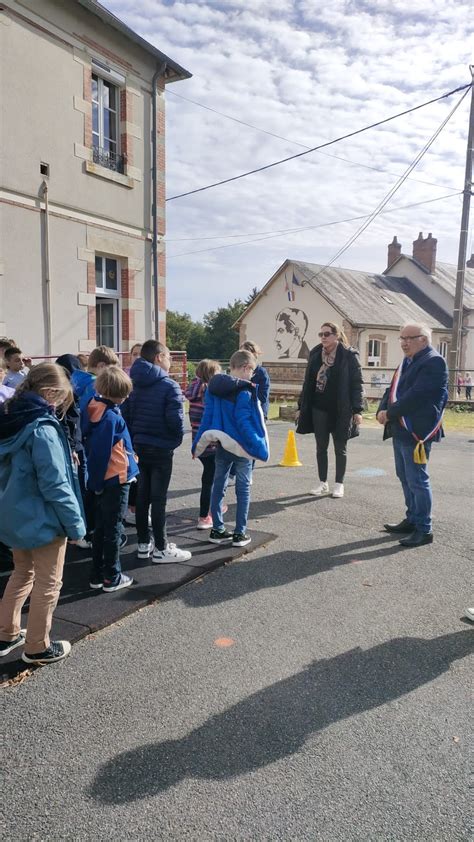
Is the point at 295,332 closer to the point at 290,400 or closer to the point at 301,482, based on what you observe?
the point at 290,400

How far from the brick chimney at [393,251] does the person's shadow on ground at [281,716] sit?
145ft

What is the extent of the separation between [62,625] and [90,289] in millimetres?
9548

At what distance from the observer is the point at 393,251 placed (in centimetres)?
4484

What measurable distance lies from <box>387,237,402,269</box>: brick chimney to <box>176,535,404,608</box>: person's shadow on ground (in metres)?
42.1

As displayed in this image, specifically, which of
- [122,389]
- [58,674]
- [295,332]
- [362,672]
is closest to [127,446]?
[122,389]

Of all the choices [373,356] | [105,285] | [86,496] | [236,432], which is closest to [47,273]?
[105,285]

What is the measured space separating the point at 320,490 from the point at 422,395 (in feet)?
8.19

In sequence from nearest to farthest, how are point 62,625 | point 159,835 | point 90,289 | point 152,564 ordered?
1. point 159,835
2. point 62,625
3. point 152,564
4. point 90,289

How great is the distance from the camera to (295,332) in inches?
1471

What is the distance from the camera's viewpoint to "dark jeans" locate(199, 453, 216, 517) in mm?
5678

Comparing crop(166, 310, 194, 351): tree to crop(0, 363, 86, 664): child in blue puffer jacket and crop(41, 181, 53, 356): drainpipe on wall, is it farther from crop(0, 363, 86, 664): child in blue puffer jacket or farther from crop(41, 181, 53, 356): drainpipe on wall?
crop(0, 363, 86, 664): child in blue puffer jacket

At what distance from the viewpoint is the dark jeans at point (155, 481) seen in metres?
4.66

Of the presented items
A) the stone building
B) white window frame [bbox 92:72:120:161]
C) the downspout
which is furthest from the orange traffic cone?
the stone building

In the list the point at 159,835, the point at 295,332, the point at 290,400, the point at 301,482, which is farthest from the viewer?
the point at 295,332
